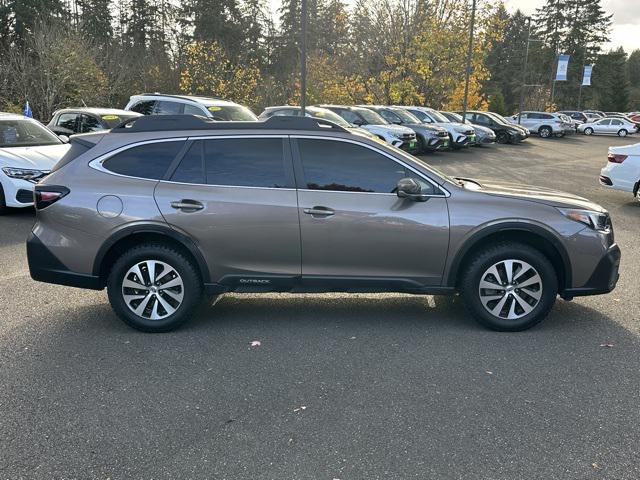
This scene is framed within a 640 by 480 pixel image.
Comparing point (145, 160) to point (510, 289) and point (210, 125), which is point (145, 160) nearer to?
point (210, 125)

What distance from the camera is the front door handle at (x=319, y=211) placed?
4.48 metres

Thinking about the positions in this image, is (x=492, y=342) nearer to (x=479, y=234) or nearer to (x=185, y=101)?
(x=479, y=234)

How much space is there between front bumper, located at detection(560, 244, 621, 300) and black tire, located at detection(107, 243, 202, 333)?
3.12 meters

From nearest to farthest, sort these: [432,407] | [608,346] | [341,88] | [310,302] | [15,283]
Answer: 1. [432,407]
2. [608,346]
3. [310,302]
4. [15,283]
5. [341,88]

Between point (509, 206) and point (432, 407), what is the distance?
1.92 m

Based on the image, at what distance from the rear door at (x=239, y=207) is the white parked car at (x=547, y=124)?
121ft

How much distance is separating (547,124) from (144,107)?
31244 millimetres

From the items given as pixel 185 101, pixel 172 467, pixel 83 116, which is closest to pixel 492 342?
pixel 172 467

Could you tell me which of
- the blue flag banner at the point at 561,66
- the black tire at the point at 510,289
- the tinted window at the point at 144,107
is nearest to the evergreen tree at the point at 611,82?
the blue flag banner at the point at 561,66

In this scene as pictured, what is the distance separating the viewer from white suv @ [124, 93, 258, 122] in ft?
40.7

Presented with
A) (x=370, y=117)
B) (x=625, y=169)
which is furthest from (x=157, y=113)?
(x=625, y=169)

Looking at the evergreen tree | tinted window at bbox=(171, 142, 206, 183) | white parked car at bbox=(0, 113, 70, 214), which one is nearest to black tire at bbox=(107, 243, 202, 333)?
tinted window at bbox=(171, 142, 206, 183)

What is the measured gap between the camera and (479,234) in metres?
4.48

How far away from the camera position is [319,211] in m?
4.48
